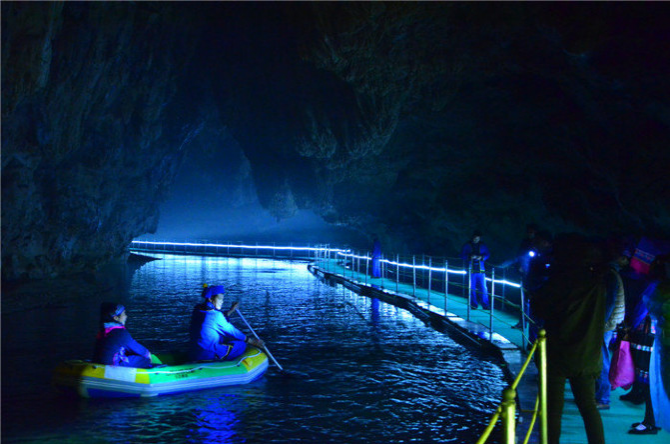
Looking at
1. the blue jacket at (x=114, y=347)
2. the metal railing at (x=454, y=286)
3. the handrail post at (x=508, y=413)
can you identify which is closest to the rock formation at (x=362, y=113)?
the metal railing at (x=454, y=286)

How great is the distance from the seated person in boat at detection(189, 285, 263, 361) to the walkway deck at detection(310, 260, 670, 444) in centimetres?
442

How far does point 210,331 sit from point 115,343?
4.99 feet

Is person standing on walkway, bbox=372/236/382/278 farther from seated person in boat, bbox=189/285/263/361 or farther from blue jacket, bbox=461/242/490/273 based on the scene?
seated person in boat, bbox=189/285/263/361

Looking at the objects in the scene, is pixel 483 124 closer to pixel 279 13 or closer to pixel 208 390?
pixel 279 13

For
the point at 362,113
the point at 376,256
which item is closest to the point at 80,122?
the point at 362,113

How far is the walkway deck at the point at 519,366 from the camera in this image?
5.88 metres

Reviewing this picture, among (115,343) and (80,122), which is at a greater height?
(80,122)

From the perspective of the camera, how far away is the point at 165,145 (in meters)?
36.0

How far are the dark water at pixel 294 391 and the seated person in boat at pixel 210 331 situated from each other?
31.9 inches

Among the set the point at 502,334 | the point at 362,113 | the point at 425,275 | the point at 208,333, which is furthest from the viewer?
the point at 425,275

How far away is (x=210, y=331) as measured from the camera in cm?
955

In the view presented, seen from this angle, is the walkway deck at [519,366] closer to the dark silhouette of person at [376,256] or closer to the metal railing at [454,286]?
the metal railing at [454,286]

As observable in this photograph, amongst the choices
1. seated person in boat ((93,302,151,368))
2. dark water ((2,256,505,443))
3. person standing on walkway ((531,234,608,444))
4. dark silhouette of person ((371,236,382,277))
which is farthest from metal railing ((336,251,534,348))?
seated person in boat ((93,302,151,368))

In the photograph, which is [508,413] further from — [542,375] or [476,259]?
[476,259]
